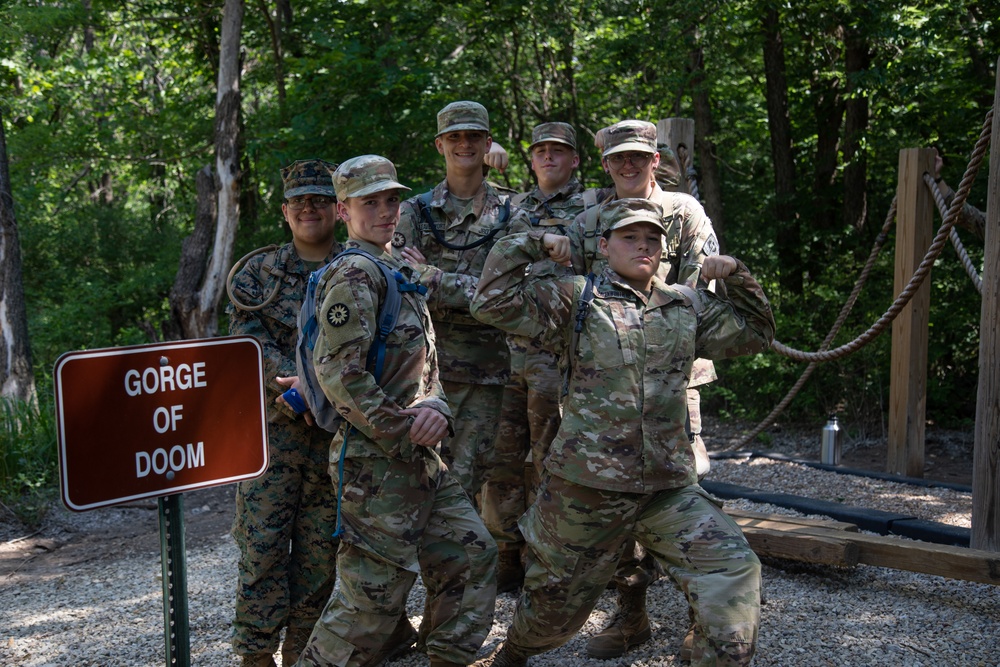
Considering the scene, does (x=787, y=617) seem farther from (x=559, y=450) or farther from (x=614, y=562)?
(x=559, y=450)

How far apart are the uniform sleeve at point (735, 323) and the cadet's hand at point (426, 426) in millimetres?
1116

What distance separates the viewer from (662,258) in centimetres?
442

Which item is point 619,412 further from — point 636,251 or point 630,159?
point 630,159

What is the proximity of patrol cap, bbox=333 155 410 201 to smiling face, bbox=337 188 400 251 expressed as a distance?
32 millimetres

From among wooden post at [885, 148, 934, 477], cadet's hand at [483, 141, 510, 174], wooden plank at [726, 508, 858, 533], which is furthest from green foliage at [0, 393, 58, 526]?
wooden post at [885, 148, 934, 477]

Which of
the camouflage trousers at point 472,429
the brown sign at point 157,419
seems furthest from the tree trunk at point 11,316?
the brown sign at point 157,419

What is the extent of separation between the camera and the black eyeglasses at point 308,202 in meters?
4.00

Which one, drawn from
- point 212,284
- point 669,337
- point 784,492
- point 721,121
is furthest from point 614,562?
point 721,121

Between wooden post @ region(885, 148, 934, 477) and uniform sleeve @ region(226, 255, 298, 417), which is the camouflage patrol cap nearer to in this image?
uniform sleeve @ region(226, 255, 298, 417)

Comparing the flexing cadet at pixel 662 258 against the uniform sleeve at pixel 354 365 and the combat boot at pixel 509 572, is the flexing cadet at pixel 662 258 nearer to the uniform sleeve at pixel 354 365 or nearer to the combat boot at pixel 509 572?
the combat boot at pixel 509 572

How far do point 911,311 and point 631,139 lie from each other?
385 cm

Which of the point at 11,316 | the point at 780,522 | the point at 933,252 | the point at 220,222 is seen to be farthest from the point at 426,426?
the point at 220,222

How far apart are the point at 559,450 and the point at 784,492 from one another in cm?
425

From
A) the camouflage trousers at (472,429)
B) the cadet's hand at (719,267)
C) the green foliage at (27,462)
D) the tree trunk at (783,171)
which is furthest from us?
the tree trunk at (783,171)
